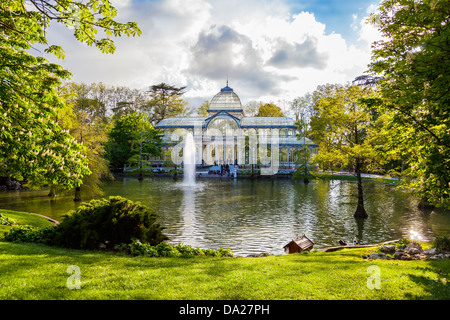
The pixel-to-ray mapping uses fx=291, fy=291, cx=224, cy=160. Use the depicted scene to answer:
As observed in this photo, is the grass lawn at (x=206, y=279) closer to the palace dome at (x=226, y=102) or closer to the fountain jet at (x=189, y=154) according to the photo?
the fountain jet at (x=189, y=154)

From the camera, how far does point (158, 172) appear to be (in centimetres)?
4394

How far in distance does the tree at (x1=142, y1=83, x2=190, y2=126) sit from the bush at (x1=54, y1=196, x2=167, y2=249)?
59.7 m

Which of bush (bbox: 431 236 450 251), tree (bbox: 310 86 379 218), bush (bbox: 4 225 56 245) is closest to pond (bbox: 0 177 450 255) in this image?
tree (bbox: 310 86 379 218)

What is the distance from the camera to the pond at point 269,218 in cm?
1155

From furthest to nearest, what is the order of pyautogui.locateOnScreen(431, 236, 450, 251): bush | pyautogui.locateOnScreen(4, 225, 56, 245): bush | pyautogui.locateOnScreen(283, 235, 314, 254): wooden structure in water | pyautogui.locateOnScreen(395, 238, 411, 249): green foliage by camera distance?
pyautogui.locateOnScreen(283, 235, 314, 254): wooden structure in water, pyautogui.locateOnScreen(395, 238, 411, 249): green foliage, pyautogui.locateOnScreen(4, 225, 56, 245): bush, pyautogui.locateOnScreen(431, 236, 450, 251): bush

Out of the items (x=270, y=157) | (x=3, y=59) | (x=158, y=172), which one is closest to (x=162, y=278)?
(x=3, y=59)

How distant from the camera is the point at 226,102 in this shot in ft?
182

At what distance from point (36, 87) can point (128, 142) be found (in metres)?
39.2

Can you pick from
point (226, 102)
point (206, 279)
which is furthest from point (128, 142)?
point (206, 279)

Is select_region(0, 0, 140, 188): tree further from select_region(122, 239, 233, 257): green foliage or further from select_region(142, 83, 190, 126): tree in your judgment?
select_region(142, 83, 190, 126): tree

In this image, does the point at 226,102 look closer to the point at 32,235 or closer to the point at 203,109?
the point at 203,109

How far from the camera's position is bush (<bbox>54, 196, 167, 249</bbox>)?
7764 millimetres

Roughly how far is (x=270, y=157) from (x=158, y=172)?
59.7ft
